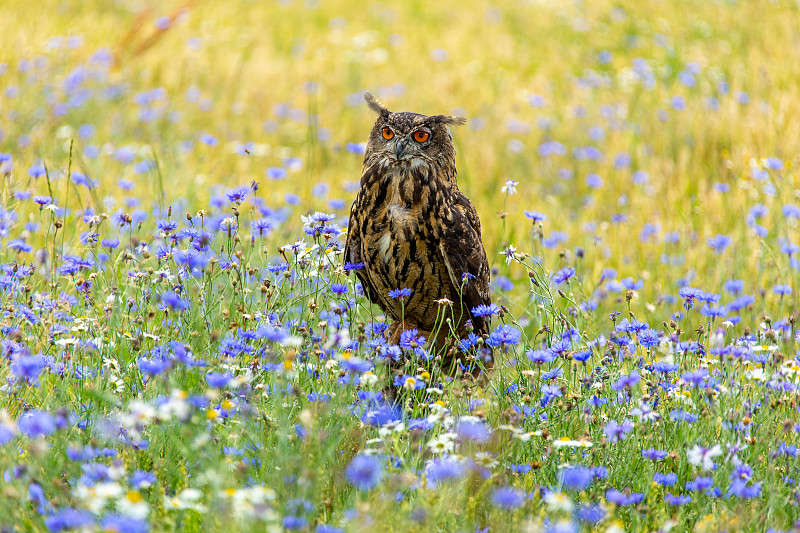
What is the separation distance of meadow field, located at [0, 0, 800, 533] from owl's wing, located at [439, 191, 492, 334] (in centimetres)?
20

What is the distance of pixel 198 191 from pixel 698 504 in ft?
14.7

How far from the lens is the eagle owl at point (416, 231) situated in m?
3.57

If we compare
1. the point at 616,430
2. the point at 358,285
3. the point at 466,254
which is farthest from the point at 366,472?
the point at 358,285

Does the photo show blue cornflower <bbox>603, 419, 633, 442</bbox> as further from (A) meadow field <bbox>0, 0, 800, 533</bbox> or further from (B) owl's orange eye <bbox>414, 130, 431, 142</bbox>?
(B) owl's orange eye <bbox>414, 130, 431, 142</bbox>

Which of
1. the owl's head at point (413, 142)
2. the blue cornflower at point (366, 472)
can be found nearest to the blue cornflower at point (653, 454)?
the blue cornflower at point (366, 472)

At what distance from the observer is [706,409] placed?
2.80 m

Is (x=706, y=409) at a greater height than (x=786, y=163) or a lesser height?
lesser

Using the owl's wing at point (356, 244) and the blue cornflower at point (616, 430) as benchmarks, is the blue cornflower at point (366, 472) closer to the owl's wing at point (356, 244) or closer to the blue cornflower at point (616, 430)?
the blue cornflower at point (616, 430)

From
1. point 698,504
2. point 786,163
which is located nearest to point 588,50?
point 786,163

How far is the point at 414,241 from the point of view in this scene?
3553mm

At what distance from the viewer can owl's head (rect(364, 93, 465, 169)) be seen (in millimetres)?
3811

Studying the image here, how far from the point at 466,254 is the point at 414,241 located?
25cm

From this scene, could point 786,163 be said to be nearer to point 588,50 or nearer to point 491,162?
point 491,162

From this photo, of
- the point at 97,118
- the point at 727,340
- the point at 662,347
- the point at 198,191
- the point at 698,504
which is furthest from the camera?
the point at 97,118
